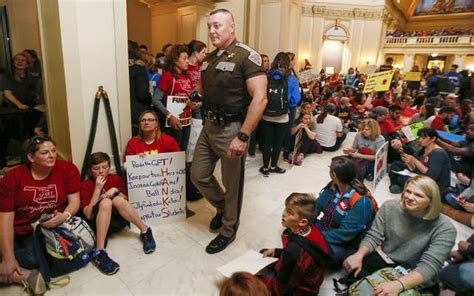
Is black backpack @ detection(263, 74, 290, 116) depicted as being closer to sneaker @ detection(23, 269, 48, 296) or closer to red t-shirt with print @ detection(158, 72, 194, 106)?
red t-shirt with print @ detection(158, 72, 194, 106)

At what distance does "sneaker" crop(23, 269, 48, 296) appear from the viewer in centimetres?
185

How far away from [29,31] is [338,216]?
15.9 ft

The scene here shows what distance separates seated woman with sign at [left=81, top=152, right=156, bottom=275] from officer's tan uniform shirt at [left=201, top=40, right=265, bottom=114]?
97 cm

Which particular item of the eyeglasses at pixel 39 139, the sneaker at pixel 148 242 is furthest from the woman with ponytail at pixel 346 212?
the eyeglasses at pixel 39 139

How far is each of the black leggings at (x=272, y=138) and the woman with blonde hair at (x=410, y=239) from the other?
2.16 m

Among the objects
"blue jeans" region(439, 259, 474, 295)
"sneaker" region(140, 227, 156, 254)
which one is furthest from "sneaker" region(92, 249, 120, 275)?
"blue jeans" region(439, 259, 474, 295)

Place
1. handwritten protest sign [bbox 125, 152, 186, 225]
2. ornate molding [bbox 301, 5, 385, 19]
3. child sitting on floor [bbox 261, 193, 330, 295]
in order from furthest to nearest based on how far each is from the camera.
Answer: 1. ornate molding [bbox 301, 5, 385, 19]
2. handwritten protest sign [bbox 125, 152, 186, 225]
3. child sitting on floor [bbox 261, 193, 330, 295]

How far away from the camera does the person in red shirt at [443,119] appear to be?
4.42m

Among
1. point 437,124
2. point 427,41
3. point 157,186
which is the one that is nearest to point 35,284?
point 157,186

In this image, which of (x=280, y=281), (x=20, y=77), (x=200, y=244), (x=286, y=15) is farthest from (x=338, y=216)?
(x=286, y=15)

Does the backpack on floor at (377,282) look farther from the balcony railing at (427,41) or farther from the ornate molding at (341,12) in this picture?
the balcony railing at (427,41)

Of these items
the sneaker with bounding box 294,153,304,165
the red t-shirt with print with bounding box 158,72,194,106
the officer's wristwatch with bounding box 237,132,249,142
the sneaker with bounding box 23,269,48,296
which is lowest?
the sneaker with bounding box 23,269,48,296

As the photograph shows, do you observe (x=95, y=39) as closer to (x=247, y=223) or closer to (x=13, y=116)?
(x=13, y=116)

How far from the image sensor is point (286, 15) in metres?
5.89
